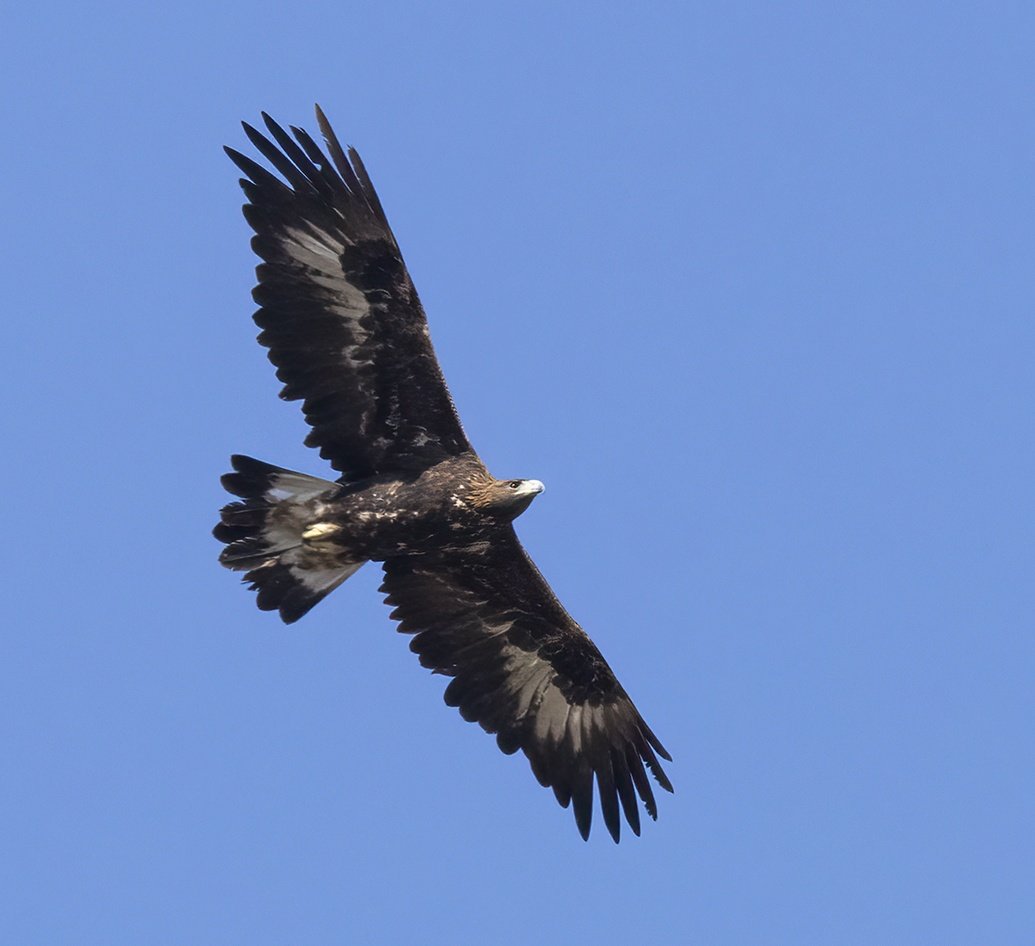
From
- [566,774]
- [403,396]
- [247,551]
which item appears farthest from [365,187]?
[566,774]

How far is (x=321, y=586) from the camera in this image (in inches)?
691

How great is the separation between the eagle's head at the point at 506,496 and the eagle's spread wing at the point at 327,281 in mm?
892

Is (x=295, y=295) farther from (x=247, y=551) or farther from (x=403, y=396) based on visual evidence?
(x=247, y=551)

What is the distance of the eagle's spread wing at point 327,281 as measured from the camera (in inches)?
655

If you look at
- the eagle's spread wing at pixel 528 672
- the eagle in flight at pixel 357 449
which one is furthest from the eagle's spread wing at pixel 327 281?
the eagle's spread wing at pixel 528 672

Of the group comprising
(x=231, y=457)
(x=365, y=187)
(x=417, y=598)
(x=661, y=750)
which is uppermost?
(x=365, y=187)

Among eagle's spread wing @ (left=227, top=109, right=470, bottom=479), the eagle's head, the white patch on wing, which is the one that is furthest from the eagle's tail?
the eagle's head

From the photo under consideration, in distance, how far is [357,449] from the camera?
670 inches

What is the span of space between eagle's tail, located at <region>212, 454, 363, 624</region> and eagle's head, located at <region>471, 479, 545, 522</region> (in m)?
1.38

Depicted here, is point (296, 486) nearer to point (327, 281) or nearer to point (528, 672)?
point (327, 281)

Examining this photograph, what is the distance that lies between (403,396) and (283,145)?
2.45 m

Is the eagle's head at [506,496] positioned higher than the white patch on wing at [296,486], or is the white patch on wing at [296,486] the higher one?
the white patch on wing at [296,486]

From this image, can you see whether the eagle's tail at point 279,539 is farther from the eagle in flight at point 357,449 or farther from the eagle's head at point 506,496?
the eagle's head at point 506,496

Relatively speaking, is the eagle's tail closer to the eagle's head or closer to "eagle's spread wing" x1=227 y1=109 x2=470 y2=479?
"eagle's spread wing" x1=227 y1=109 x2=470 y2=479
